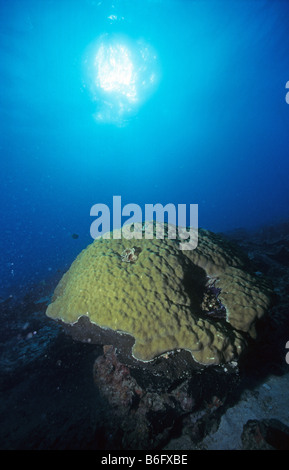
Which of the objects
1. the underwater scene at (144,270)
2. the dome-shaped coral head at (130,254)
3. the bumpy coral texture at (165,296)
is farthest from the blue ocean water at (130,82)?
the dome-shaped coral head at (130,254)

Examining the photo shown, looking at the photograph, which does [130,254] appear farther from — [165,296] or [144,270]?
[165,296]

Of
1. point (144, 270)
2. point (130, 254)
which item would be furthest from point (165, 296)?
point (130, 254)

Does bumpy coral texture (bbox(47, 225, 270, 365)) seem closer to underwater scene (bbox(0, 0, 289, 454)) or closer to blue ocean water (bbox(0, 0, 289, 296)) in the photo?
underwater scene (bbox(0, 0, 289, 454))

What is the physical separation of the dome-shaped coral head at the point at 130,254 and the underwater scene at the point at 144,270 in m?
0.03

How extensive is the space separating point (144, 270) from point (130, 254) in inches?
20.7

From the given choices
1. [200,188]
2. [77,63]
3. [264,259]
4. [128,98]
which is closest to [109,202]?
[200,188]

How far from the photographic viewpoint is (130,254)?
367cm

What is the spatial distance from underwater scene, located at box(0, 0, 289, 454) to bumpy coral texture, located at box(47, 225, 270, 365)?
23 millimetres

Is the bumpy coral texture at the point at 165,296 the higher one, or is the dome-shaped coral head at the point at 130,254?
the dome-shaped coral head at the point at 130,254

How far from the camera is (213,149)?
7581 cm

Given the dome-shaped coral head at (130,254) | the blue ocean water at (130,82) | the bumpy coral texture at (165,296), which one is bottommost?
the bumpy coral texture at (165,296)

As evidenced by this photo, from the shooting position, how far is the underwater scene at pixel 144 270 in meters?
3.01

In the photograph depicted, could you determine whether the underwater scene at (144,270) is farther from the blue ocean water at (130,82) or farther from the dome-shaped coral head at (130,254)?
the blue ocean water at (130,82)

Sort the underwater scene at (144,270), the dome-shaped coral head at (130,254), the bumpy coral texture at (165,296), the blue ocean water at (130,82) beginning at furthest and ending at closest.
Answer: the blue ocean water at (130,82) → the dome-shaped coral head at (130,254) → the underwater scene at (144,270) → the bumpy coral texture at (165,296)
